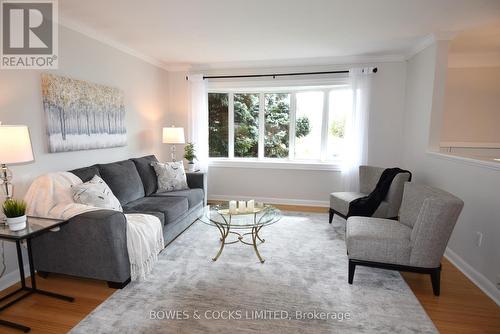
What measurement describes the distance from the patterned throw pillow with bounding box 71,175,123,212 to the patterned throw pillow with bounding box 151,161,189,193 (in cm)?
116

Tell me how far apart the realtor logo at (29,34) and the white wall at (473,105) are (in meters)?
5.44

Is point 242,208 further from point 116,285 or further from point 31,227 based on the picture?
point 31,227

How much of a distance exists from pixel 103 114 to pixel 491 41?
5137 mm

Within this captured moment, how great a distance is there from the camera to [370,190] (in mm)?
3928

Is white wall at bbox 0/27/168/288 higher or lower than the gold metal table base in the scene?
higher

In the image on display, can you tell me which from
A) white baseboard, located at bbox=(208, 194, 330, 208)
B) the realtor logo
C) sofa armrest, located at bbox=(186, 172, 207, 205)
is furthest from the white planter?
white baseboard, located at bbox=(208, 194, 330, 208)

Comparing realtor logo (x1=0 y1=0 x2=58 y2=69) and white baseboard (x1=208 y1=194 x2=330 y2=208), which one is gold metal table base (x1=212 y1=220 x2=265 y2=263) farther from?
realtor logo (x1=0 y1=0 x2=58 y2=69)

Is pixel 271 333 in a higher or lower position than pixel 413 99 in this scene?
lower

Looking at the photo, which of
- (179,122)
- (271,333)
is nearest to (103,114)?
(179,122)

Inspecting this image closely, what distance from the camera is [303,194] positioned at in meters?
4.94

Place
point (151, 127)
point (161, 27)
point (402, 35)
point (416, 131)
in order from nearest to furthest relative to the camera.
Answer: point (161, 27) → point (402, 35) → point (416, 131) → point (151, 127)

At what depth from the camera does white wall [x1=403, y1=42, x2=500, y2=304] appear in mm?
2338

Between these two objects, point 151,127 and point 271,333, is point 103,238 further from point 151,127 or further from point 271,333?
point 151,127

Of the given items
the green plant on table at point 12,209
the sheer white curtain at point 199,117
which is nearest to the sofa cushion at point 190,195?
the sheer white curtain at point 199,117
